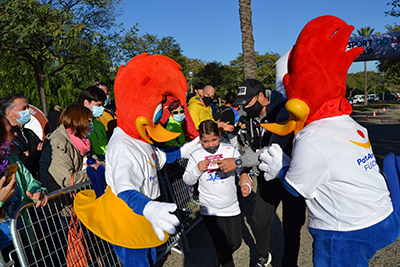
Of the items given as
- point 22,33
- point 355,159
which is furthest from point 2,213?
point 22,33

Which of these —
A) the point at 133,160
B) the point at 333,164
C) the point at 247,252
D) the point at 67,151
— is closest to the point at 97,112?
the point at 67,151

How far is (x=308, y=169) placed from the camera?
74.5 inches

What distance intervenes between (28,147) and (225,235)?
2.87 metres

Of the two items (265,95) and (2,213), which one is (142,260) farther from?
(265,95)

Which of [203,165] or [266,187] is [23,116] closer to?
[203,165]

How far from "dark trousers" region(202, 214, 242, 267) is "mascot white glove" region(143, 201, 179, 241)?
1414 millimetres

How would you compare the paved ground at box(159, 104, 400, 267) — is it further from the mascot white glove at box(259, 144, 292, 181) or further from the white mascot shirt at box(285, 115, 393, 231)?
the white mascot shirt at box(285, 115, 393, 231)

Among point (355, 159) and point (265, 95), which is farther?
point (265, 95)

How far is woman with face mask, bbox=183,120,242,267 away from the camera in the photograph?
3086 millimetres

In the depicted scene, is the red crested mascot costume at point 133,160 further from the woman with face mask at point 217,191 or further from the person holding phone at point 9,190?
the woman with face mask at point 217,191

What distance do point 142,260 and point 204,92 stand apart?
194 inches

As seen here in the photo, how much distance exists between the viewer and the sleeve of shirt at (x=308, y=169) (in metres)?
1.87

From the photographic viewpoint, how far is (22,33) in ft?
33.9

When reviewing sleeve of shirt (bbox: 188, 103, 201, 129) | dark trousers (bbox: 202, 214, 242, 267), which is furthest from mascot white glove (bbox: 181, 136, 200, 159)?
sleeve of shirt (bbox: 188, 103, 201, 129)
